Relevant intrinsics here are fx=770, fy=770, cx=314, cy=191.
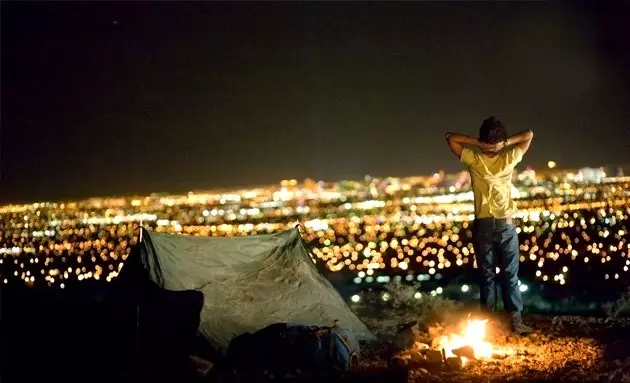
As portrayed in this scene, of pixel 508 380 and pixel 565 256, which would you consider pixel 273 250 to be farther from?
pixel 565 256

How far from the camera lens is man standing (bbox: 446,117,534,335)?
9.55 meters

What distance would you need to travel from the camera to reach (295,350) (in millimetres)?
8469

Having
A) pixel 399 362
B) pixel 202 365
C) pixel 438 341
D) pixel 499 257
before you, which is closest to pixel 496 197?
pixel 499 257

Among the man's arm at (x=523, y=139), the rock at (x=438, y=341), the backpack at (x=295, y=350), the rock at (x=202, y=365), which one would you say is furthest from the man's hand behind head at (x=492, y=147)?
the rock at (x=202, y=365)

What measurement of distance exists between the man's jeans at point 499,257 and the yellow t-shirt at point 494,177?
0.13 meters

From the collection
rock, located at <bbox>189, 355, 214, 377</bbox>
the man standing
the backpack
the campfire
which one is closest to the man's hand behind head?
the man standing

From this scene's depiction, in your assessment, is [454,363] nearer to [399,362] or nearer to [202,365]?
[399,362]

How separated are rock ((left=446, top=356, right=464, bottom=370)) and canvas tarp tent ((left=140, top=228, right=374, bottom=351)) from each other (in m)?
2.09

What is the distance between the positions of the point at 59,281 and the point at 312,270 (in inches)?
910

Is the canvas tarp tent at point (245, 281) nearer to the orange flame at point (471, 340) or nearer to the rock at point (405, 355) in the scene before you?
the orange flame at point (471, 340)

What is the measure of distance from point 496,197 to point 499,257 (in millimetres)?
768

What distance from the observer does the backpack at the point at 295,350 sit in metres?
8.38

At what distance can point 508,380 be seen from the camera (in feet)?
25.4

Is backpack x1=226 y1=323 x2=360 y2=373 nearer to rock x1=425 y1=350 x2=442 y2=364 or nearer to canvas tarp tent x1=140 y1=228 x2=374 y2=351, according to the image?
canvas tarp tent x1=140 y1=228 x2=374 y2=351
